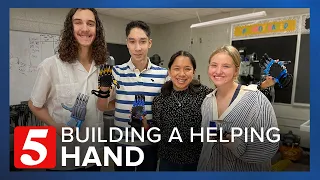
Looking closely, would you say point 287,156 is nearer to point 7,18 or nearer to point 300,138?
point 300,138

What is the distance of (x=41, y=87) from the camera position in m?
1.19

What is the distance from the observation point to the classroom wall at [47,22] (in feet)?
Result: 3.85

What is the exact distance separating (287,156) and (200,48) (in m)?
0.65

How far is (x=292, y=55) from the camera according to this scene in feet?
3.99

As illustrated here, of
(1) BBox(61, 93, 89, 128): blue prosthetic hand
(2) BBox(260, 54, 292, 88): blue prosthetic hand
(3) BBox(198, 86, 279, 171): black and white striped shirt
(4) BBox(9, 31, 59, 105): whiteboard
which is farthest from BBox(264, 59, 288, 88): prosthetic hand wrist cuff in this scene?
(4) BBox(9, 31, 59, 105): whiteboard

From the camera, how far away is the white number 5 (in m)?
1.21

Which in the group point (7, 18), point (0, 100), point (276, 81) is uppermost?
point (7, 18)

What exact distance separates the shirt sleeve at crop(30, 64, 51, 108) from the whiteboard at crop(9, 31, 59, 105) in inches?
0.7

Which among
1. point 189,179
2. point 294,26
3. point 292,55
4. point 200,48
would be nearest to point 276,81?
point 292,55

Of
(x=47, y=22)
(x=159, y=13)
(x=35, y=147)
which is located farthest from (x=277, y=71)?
(x=35, y=147)

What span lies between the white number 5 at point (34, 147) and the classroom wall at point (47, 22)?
1.53ft

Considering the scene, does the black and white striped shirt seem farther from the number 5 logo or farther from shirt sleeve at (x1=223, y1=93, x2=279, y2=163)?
the number 5 logo

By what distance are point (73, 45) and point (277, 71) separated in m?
0.96

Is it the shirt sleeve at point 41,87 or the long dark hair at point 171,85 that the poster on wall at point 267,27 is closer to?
the long dark hair at point 171,85
